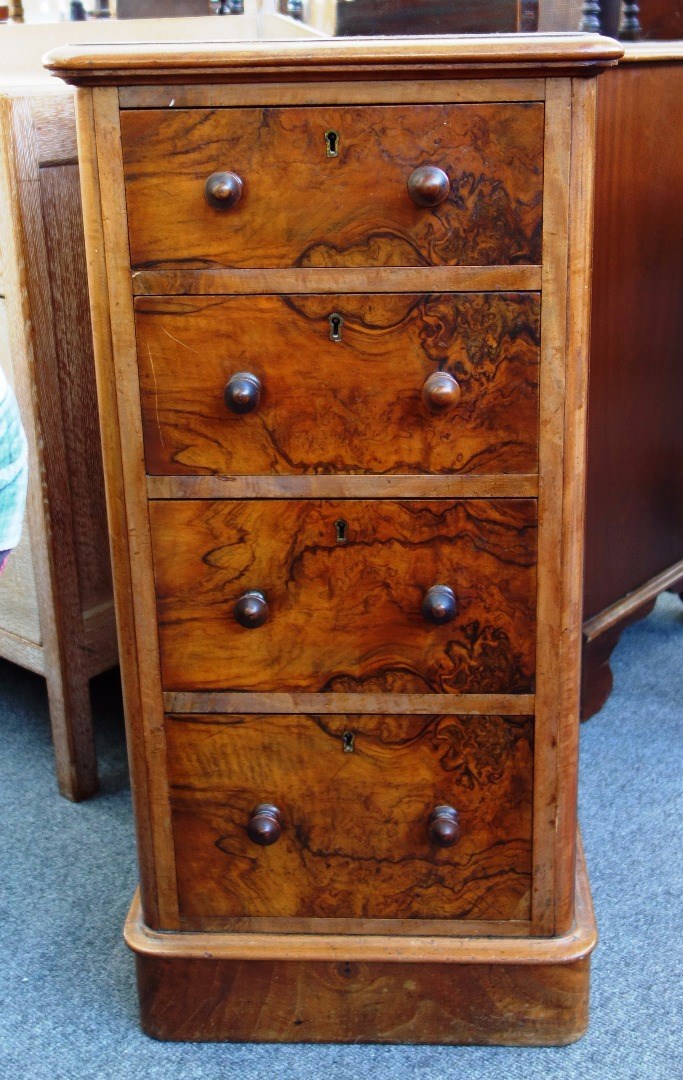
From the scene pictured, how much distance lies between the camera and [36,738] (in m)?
2.00

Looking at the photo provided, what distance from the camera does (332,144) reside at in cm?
111

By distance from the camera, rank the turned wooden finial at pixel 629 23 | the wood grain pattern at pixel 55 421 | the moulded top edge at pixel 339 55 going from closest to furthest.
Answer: the moulded top edge at pixel 339 55, the wood grain pattern at pixel 55 421, the turned wooden finial at pixel 629 23

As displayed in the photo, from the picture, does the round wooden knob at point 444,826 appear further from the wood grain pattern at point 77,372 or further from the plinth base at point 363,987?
the wood grain pattern at point 77,372

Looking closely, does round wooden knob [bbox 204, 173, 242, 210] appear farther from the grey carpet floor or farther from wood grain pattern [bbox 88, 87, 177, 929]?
the grey carpet floor

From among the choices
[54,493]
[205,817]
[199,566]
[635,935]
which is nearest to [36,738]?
[54,493]

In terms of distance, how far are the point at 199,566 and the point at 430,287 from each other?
0.37 m

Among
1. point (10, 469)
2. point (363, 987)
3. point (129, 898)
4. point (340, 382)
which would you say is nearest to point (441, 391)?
point (340, 382)

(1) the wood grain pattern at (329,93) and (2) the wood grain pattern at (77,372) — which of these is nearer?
(1) the wood grain pattern at (329,93)

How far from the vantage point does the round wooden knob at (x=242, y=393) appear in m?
1.16

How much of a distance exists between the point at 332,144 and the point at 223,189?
0.11 meters

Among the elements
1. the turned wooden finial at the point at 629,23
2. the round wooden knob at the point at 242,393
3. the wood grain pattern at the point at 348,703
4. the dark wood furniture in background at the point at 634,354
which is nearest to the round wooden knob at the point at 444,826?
the wood grain pattern at the point at 348,703

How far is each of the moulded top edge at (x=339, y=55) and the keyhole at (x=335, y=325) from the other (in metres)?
0.22

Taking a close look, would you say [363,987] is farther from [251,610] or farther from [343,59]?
[343,59]

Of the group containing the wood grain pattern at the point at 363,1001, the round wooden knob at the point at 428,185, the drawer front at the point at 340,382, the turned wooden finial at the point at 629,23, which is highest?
the turned wooden finial at the point at 629,23
